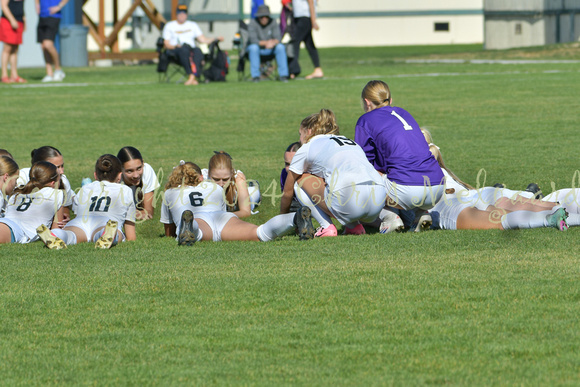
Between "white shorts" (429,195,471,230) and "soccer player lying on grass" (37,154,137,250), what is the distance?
2299 millimetres

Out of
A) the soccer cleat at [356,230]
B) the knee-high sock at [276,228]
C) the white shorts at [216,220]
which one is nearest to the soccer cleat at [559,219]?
the soccer cleat at [356,230]

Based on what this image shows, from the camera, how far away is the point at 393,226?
6.84 m

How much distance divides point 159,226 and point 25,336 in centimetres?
351

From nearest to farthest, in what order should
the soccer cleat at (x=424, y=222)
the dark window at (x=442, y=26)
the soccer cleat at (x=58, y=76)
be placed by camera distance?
the soccer cleat at (x=424, y=222), the soccer cleat at (x=58, y=76), the dark window at (x=442, y=26)

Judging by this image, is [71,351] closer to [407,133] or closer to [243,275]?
[243,275]

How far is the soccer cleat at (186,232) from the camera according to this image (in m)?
6.40

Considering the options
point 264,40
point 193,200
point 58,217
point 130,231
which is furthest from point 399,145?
point 264,40

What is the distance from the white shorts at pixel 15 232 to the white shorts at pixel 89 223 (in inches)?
12.6

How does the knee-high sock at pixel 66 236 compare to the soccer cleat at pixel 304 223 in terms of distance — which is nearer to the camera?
the soccer cleat at pixel 304 223

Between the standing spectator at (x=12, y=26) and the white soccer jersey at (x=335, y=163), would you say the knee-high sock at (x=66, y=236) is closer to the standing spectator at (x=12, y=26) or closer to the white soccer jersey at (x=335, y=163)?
the white soccer jersey at (x=335, y=163)

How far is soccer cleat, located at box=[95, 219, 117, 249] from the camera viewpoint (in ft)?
20.9

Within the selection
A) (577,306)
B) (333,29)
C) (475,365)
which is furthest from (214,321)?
(333,29)

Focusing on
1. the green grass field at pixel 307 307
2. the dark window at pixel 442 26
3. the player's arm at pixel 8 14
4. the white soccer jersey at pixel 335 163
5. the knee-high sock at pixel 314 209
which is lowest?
the green grass field at pixel 307 307

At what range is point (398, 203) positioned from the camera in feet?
22.6
